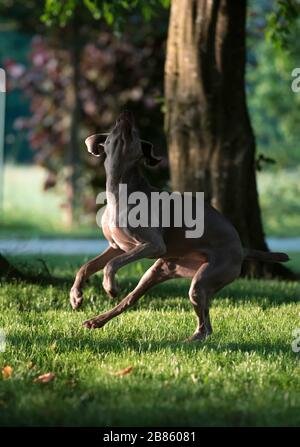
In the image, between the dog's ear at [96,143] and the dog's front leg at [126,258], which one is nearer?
the dog's front leg at [126,258]

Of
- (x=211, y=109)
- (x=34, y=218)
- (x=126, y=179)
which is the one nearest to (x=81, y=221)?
(x=34, y=218)

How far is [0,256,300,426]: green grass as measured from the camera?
14.9 feet

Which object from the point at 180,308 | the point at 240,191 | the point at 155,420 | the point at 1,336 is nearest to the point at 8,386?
the point at 155,420

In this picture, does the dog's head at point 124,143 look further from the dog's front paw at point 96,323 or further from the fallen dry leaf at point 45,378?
the fallen dry leaf at point 45,378

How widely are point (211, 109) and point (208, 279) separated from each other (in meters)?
4.41

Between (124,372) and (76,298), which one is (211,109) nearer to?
(76,298)

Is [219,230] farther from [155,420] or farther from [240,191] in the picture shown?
[240,191]

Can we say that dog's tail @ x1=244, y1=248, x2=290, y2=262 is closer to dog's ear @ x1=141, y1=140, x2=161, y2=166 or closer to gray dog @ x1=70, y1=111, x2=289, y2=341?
gray dog @ x1=70, y1=111, x2=289, y2=341

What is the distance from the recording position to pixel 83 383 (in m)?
5.15

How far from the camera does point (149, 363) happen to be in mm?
5602

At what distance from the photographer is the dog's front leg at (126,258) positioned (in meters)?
5.95

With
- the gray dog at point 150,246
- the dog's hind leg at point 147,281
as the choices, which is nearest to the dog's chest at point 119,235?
the gray dog at point 150,246

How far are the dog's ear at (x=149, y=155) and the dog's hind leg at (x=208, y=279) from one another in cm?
82

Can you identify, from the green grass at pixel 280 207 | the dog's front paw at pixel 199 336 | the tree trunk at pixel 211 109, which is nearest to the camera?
the dog's front paw at pixel 199 336
